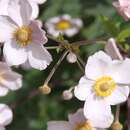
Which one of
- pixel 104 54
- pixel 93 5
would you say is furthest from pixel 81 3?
pixel 104 54

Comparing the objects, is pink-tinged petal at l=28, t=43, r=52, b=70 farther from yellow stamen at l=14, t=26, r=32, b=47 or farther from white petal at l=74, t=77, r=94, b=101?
white petal at l=74, t=77, r=94, b=101

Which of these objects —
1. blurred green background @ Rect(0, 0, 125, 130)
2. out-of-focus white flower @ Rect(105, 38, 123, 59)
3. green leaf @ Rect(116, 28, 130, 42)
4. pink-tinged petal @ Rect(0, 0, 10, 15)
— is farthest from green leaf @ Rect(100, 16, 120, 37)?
blurred green background @ Rect(0, 0, 125, 130)

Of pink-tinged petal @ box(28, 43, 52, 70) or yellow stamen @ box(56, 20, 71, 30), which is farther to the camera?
yellow stamen @ box(56, 20, 71, 30)

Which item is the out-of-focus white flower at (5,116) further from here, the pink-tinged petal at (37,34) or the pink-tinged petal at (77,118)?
the pink-tinged petal at (37,34)

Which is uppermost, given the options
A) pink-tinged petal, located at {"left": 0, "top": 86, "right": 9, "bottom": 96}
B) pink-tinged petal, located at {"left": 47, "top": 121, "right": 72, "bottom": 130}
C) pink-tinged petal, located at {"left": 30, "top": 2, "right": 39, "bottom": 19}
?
pink-tinged petal, located at {"left": 30, "top": 2, "right": 39, "bottom": 19}

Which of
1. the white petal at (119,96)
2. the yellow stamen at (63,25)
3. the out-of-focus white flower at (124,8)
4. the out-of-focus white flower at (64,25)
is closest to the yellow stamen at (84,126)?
the white petal at (119,96)

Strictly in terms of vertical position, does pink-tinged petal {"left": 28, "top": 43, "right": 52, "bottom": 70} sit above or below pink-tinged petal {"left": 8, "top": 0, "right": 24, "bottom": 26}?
below

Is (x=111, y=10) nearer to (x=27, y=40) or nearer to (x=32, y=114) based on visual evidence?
(x=32, y=114)
